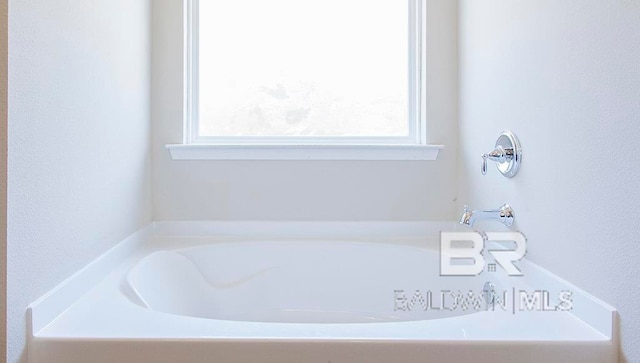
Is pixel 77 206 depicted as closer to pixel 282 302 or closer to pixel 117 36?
pixel 117 36

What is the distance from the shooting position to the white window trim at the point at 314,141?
1921mm

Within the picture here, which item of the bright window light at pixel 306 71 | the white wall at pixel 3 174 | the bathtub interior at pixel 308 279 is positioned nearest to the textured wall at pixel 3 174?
the white wall at pixel 3 174

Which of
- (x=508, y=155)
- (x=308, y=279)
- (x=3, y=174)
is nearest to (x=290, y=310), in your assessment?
(x=308, y=279)

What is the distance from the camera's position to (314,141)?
200 centimetres

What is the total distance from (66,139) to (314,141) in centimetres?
107

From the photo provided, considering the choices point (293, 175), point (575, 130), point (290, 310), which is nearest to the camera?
point (575, 130)

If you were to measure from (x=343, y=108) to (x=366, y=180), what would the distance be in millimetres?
346

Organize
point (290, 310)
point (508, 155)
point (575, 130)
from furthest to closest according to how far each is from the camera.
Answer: point (290, 310) → point (508, 155) → point (575, 130)

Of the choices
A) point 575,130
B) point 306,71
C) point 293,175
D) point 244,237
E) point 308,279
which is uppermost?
point 306,71

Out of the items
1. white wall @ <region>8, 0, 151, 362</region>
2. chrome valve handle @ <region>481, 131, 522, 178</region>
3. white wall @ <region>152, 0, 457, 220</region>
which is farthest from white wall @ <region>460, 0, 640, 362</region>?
white wall @ <region>8, 0, 151, 362</region>

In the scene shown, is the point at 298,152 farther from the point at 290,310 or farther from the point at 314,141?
the point at 290,310

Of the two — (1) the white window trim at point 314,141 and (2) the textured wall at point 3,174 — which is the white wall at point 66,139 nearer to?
(2) the textured wall at point 3,174

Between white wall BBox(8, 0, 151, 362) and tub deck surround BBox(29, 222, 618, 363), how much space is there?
8 centimetres

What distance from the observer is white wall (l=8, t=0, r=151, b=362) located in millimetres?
917
